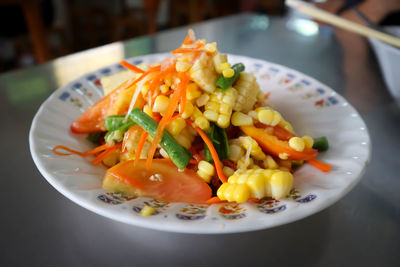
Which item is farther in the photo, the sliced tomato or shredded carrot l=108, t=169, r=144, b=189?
the sliced tomato

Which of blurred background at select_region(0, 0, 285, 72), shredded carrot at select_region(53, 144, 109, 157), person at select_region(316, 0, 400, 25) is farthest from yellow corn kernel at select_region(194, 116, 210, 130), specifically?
blurred background at select_region(0, 0, 285, 72)

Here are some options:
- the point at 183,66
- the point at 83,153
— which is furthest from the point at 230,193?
the point at 83,153

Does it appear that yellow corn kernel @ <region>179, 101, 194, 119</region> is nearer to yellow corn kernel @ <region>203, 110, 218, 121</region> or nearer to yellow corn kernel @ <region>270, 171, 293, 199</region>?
yellow corn kernel @ <region>203, 110, 218, 121</region>

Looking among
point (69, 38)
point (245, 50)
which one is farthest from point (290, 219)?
point (69, 38)

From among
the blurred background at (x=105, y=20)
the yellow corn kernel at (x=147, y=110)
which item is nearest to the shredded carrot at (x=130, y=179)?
the yellow corn kernel at (x=147, y=110)

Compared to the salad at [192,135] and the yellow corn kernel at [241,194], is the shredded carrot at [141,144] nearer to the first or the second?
the salad at [192,135]

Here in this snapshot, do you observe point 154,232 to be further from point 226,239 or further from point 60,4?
point 60,4
